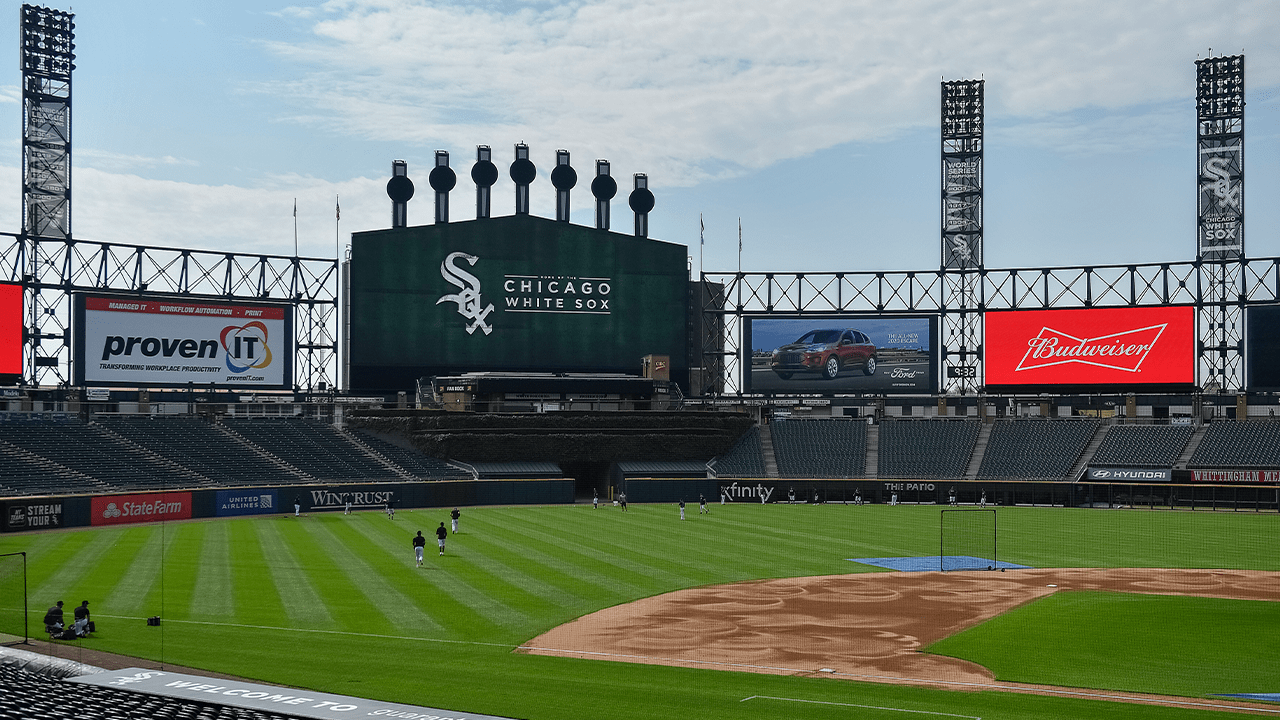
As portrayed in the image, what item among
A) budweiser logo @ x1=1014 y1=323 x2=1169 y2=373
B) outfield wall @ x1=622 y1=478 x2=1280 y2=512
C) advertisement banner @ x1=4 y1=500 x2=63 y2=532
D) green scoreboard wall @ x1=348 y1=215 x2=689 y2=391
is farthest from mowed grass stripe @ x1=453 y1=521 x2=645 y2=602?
budweiser logo @ x1=1014 y1=323 x2=1169 y2=373

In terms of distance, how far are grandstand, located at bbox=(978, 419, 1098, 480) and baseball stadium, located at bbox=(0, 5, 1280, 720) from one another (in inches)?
12.9

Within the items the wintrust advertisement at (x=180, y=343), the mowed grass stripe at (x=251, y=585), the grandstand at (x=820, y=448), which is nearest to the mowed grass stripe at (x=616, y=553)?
→ the mowed grass stripe at (x=251, y=585)

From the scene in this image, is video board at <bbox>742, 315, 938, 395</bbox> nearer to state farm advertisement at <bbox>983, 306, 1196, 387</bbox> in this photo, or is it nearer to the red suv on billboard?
the red suv on billboard

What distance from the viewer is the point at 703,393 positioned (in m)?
92.9

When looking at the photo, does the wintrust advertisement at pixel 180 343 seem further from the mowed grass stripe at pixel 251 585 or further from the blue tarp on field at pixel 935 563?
the blue tarp on field at pixel 935 563

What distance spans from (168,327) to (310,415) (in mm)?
11383

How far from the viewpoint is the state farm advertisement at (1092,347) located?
78.2m

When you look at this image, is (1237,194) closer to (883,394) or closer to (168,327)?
(883,394)

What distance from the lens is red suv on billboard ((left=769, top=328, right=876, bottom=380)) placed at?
8862cm

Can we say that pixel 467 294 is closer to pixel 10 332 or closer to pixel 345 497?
pixel 345 497

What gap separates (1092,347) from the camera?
262ft

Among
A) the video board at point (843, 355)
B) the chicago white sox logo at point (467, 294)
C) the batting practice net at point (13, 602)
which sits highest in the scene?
the chicago white sox logo at point (467, 294)

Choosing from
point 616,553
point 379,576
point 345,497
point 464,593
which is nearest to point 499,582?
point 464,593

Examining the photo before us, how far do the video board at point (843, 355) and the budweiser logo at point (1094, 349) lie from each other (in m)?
8.61
